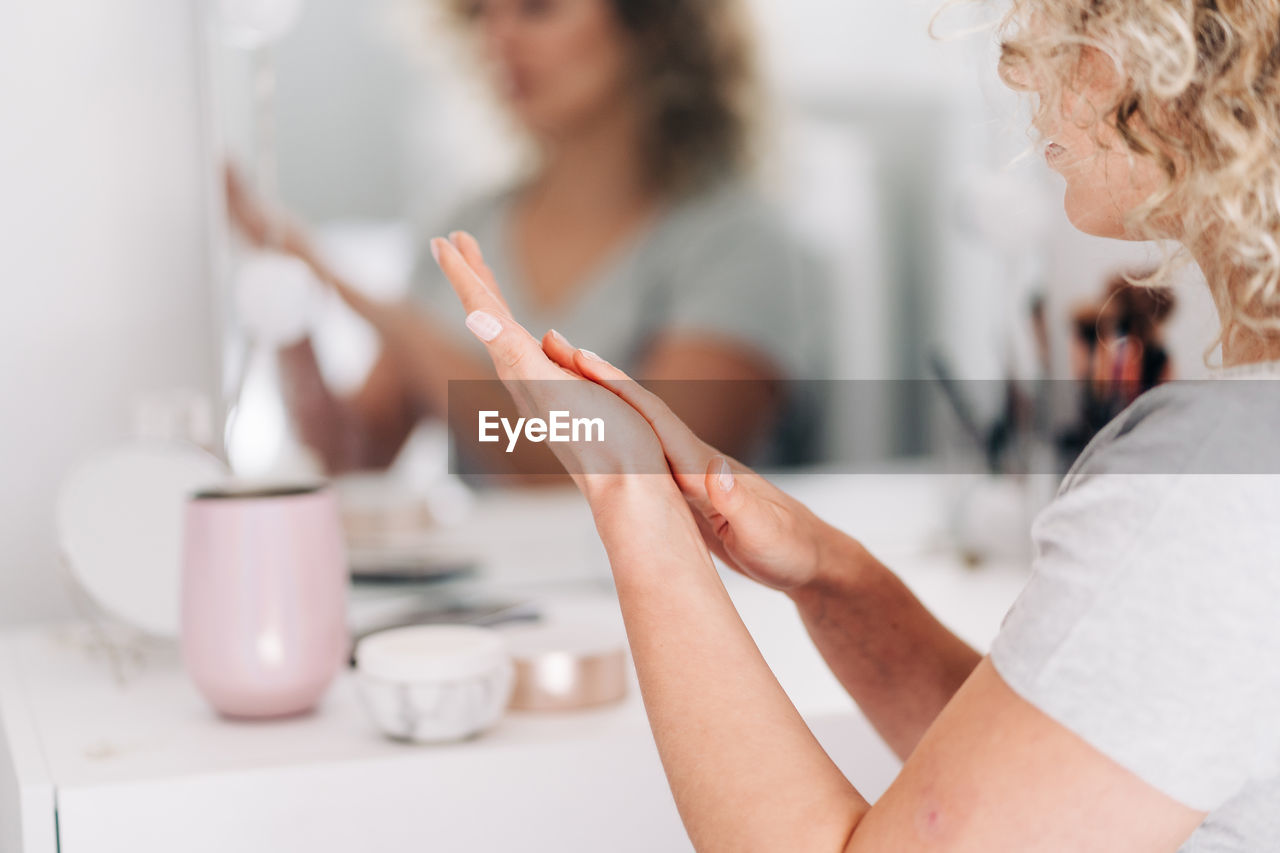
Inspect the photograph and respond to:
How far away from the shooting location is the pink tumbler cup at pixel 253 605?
2.57 feet

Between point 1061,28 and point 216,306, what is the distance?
0.84 meters

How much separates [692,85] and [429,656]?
2.27 feet

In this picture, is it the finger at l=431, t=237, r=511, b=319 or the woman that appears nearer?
the woman

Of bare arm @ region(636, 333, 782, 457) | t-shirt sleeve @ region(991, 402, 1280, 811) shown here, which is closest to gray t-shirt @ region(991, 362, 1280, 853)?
t-shirt sleeve @ region(991, 402, 1280, 811)

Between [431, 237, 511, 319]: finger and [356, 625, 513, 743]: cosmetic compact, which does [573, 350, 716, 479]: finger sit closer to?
[431, 237, 511, 319]: finger

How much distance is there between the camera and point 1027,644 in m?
0.44

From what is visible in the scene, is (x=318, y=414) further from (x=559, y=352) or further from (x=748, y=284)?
(x=559, y=352)

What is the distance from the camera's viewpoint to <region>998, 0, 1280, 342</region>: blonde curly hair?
47cm

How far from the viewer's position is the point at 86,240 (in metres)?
1.09

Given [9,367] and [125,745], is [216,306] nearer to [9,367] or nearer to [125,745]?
[9,367]

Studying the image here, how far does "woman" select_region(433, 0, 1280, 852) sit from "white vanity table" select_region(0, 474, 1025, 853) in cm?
24

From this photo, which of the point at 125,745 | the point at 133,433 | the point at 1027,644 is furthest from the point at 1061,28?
the point at 133,433

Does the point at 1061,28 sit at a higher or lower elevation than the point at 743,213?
higher

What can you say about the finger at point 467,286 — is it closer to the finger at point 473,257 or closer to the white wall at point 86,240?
the finger at point 473,257
